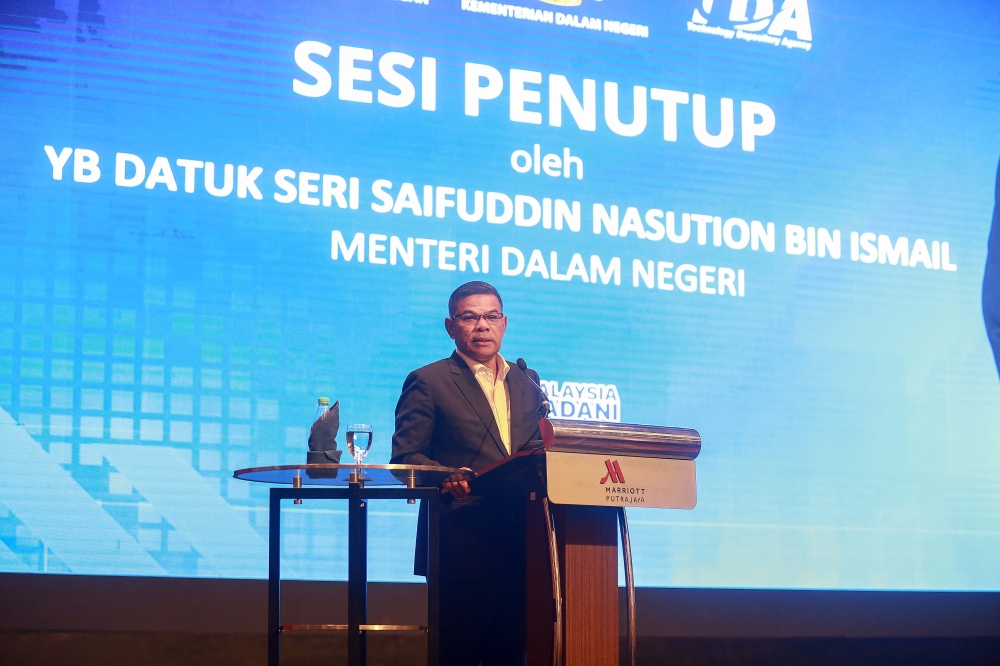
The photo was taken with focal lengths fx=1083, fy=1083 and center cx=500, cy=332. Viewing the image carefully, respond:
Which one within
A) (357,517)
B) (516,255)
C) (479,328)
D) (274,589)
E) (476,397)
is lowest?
(274,589)

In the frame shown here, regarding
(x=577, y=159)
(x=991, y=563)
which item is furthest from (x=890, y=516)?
(x=577, y=159)

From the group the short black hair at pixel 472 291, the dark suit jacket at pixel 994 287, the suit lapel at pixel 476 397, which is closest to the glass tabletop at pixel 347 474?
the suit lapel at pixel 476 397

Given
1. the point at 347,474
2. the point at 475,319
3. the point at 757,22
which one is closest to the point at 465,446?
the point at 475,319

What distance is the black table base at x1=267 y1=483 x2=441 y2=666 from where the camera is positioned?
2542 millimetres

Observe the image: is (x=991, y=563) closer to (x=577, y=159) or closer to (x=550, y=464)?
(x=577, y=159)

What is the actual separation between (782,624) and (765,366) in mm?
1050

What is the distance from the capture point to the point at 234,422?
12.4 feet

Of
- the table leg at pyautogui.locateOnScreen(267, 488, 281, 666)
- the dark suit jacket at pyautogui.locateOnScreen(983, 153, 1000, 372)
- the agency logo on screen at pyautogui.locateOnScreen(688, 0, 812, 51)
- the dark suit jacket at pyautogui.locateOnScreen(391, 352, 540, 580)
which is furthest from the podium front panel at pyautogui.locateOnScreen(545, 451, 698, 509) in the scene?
the agency logo on screen at pyautogui.locateOnScreen(688, 0, 812, 51)

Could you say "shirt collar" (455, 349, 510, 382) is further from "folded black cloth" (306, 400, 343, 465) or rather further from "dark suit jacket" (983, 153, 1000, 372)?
"dark suit jacket" (983, 153, 1000, 372)

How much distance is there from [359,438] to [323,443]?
0.21m

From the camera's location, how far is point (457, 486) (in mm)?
2592

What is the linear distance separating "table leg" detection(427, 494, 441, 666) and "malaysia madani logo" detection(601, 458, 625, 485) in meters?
0.45

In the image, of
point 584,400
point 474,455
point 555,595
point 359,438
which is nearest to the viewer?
point 555,595

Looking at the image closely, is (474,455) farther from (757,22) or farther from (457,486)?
(757,22)
